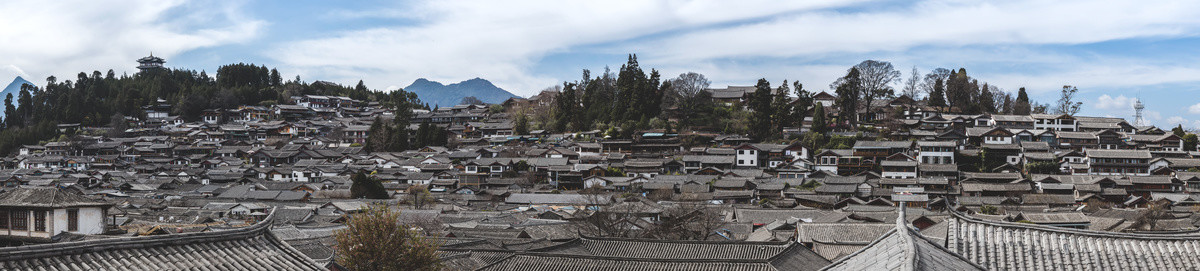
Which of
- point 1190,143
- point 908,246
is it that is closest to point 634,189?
point 1190,143

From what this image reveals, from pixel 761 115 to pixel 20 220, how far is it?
53.6 m

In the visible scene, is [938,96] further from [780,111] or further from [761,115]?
[761,115]

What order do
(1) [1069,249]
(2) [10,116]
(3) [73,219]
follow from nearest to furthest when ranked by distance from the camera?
(1) [1069,249] < (3) [73,219] < (2) [10,116]

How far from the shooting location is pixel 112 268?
6.46 meters

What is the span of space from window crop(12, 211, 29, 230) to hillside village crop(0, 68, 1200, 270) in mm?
26

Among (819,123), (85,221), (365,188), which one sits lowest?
(365,188)

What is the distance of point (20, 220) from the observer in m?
15.5

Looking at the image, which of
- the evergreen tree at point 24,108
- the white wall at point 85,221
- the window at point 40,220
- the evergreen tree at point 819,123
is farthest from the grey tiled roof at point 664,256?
the evergreen tree at point 24,108

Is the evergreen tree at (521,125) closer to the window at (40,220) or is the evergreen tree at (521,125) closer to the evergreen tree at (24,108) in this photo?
the window at (40,220)

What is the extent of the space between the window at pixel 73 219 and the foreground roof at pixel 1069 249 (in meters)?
15.8

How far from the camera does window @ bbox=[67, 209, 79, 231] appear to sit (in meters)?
15.8

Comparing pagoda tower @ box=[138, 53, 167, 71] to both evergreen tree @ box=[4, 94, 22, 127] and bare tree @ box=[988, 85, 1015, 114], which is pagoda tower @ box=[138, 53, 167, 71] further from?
bare tree @ box=[988, 85, 1015, 114]

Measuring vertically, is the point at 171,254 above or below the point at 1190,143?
above

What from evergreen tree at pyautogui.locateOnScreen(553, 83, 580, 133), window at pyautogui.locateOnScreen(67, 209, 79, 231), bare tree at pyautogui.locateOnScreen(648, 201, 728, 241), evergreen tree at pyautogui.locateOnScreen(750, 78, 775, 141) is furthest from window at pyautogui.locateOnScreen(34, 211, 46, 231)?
evergreen tree at pyautogui.locateOnScreen(553, 83, 580, 133)
